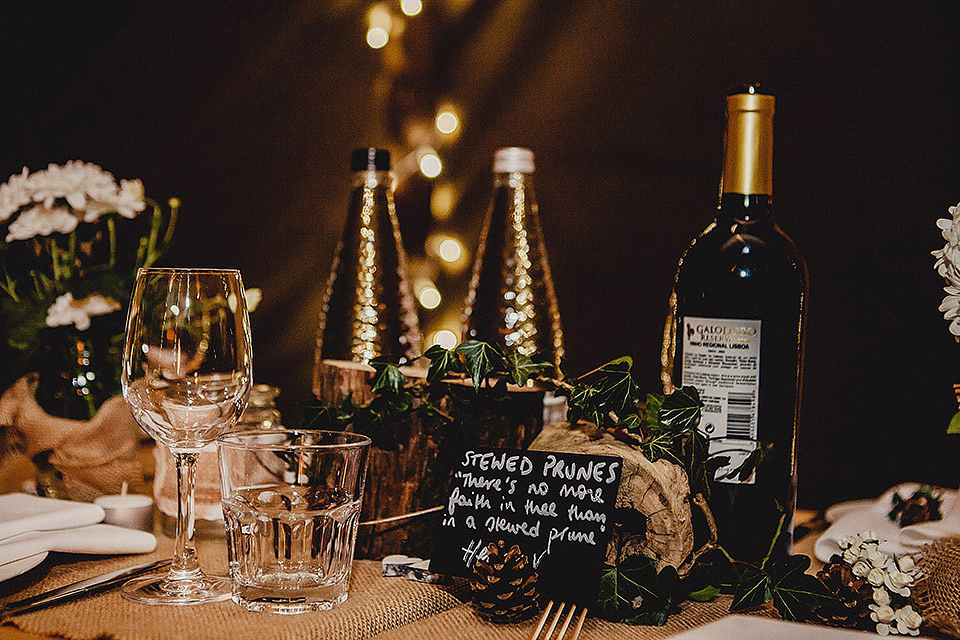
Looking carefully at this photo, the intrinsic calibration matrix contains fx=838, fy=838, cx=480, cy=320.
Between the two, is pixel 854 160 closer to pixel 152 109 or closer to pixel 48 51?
pixel 152 109

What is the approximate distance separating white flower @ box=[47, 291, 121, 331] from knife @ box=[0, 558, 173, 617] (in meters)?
0.40

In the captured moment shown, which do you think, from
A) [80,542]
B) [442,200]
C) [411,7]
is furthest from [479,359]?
[411,7]

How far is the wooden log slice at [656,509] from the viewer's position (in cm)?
79

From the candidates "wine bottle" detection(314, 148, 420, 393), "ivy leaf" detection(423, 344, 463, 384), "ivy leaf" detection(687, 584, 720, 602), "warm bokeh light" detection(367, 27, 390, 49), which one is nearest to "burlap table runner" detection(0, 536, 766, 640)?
"ivy leaf" detection(687, 584, 720, 602)

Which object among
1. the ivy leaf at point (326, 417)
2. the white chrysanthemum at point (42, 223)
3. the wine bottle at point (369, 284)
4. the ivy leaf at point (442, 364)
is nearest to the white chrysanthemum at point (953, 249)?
the ivy leaf at point (442, 364)

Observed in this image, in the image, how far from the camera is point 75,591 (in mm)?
Answer: 769

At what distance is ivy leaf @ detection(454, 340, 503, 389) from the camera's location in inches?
34.0

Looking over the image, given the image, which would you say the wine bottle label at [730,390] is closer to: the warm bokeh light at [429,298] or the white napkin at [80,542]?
the white napkin at [80,542]

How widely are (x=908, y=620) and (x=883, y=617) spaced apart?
0.8 inches

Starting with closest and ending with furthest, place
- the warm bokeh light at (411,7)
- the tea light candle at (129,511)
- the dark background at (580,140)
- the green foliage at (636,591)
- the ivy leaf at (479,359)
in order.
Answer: the green foliage at (636,591) → the ivy leaf at (479,359) → the tea light candle at (129,511) → the dark background at (580,140) → the warm bokeh light at (411,7)

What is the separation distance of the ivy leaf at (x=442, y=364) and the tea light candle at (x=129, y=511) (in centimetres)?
42

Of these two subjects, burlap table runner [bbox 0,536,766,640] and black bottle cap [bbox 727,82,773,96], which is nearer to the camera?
burlap table runner [bbox 0,536,766,640]

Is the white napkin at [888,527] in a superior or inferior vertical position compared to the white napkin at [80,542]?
superior

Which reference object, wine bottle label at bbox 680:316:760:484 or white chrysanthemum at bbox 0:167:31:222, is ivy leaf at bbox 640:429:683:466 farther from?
white chrysanthemum at bbox 0:167:31:222
